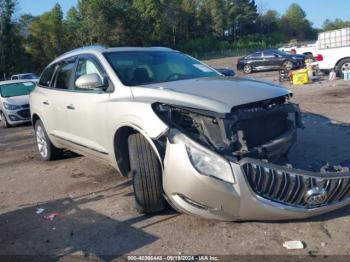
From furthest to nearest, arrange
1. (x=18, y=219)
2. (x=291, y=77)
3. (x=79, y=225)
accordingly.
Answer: (x=291, y=77)
(x=18, y=219)
(x=79, y=225)

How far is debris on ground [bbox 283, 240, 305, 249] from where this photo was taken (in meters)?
3.82

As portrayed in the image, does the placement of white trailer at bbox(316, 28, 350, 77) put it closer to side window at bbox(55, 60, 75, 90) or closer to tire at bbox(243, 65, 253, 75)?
tire at bbox(243, 65, 253, 75)

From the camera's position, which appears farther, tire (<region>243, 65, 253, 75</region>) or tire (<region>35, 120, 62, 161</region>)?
tire (<region>243, 65, 253, 75</region>)

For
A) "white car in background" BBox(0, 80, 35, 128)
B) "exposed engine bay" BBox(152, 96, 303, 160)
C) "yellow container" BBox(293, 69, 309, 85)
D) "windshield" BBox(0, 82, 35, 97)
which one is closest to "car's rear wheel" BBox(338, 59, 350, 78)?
"yellow container" BBox(293, 69, 309, 85)

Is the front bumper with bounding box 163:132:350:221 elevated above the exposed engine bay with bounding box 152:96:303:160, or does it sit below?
below

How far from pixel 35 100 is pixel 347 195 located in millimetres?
5219

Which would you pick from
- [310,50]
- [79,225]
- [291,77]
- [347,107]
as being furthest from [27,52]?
[79,225]

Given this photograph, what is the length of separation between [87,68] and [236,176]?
9.48 feet

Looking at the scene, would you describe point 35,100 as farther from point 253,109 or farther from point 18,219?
point 253,109

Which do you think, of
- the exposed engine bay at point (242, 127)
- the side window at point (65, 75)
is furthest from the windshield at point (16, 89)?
the exposed engine bay at point (242, 127)

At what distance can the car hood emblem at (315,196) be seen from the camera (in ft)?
12.9

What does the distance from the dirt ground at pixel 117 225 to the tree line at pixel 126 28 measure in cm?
5867

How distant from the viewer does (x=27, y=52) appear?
214 feet

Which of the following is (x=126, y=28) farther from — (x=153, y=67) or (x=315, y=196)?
(x=315, y=196)
